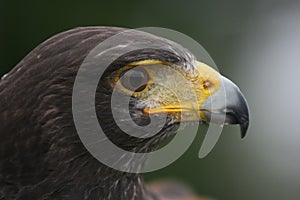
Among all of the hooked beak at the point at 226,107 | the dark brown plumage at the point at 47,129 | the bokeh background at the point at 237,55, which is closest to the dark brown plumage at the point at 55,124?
the dark brown plumage at the point at 47,129

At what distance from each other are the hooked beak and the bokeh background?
4903 millimetres

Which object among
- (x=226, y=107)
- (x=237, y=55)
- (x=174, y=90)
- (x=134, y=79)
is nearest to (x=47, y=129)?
(x=134, y=79)

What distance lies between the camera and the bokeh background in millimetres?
8617

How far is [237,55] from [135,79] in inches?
249

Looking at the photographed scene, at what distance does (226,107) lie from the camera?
3.08m

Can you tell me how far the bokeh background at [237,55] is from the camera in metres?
8.62

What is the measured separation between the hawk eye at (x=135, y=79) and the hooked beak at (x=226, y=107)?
0.24 metres

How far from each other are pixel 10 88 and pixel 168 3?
624cm

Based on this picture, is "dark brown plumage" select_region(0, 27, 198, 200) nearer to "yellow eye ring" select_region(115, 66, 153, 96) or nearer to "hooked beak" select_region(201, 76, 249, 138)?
"yellow eye ring" select_region(115, 66, 153, 96)

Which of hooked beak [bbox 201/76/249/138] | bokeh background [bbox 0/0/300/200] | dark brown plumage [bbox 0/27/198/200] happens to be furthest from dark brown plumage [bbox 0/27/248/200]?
bokeh background [bbox 0/0/300/200]

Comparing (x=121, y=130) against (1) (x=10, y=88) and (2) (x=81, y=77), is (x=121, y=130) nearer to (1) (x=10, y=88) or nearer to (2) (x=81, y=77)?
(2) (x=81, y=77)

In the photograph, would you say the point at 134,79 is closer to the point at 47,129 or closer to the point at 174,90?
the point at 174,90

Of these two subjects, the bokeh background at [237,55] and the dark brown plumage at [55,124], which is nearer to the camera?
the dark brown plumage at [55,124]

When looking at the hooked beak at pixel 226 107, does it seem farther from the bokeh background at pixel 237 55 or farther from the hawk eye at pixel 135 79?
the bokeh background at pixel 237 55
